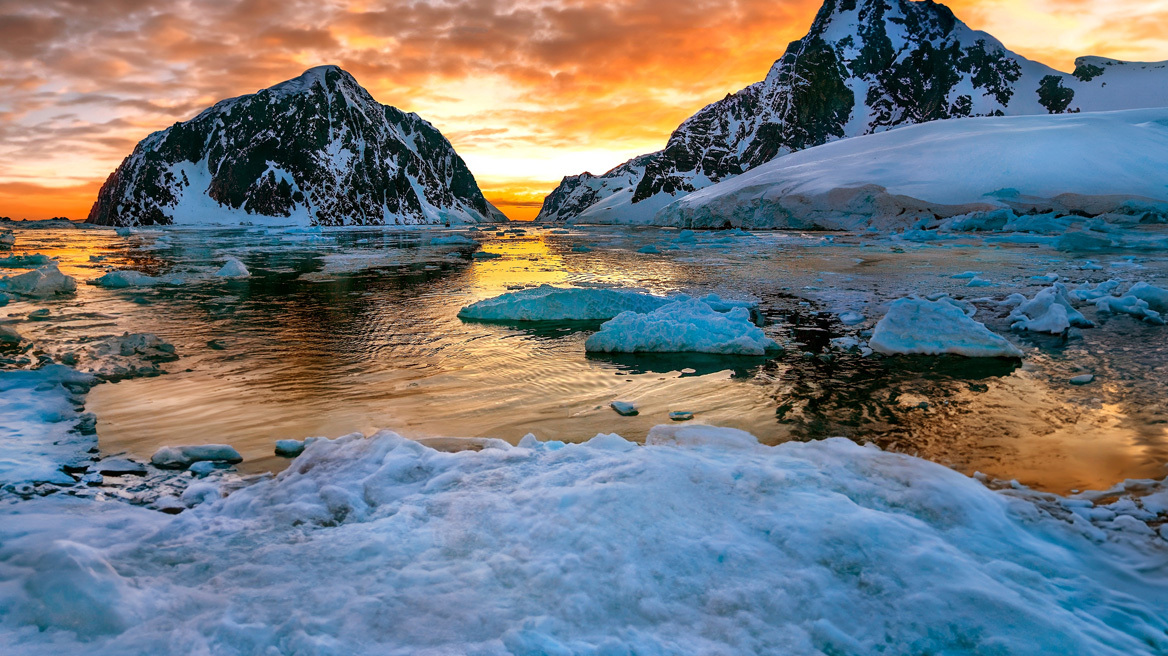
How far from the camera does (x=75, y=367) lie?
6562 millimetres

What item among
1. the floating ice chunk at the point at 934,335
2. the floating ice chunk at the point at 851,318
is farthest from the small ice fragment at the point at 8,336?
the floating ice chunk at the point at 851,318

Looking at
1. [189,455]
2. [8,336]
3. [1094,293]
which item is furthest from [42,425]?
[1094,293]

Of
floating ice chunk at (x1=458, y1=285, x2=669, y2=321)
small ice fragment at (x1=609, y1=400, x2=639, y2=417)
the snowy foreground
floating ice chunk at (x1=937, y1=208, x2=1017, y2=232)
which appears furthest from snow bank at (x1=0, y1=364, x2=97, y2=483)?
floating ice chunk at (x1=937, y1=208, x2=1017, y2=232)

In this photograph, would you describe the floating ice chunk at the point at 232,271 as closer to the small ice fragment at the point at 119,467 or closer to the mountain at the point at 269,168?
the small ice fragment at the point at 119,467

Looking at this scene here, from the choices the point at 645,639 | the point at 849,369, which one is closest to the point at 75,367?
the point at 645,639

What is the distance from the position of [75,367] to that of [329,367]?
2.80 meters

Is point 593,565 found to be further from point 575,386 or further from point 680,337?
point 680,337

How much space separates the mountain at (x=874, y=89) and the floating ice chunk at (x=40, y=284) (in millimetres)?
139774

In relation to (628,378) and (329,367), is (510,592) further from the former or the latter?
(329,367)

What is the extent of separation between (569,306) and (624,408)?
4761 millimetres

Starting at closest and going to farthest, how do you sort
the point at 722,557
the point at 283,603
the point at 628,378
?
the point at 283,603 < the point at 722,557 < the point at 628,378

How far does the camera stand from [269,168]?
122438 millimetres

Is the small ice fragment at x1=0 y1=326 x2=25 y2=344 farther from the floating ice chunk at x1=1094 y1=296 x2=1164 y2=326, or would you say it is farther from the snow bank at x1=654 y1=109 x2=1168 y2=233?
the snow bank at x1=654 y1=109 x2=1168 y2=233

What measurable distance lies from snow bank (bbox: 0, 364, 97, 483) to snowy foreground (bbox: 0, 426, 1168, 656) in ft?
2.69
